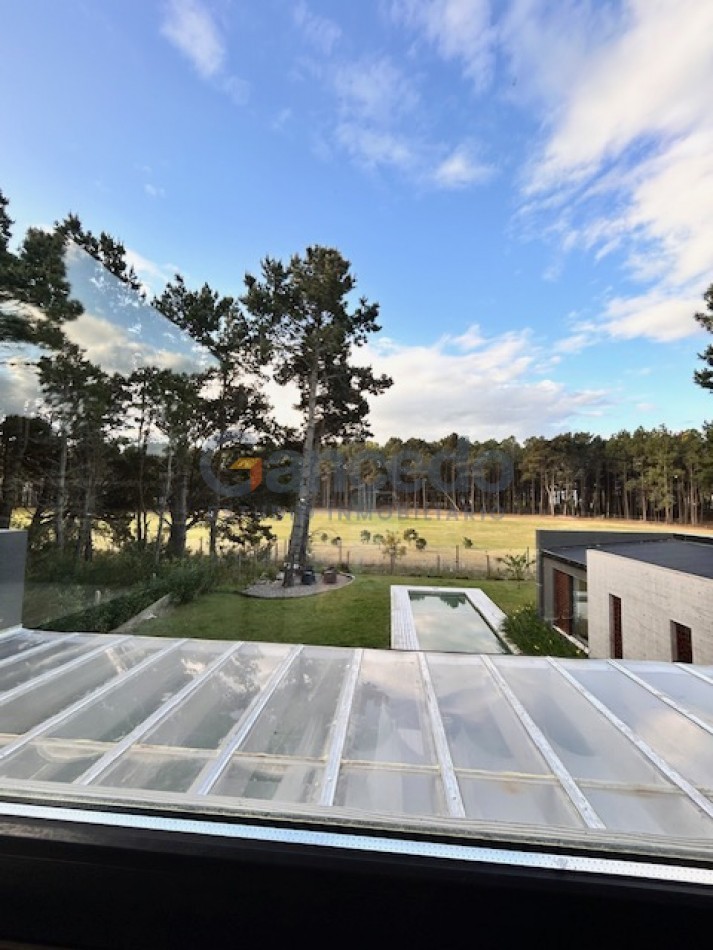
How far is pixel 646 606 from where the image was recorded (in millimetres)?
3184

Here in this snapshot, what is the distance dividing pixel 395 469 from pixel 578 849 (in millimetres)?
4984

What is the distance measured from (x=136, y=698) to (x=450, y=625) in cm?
401

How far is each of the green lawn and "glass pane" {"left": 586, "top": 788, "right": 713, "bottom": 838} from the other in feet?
11.5

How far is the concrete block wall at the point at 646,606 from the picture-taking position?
2.67m

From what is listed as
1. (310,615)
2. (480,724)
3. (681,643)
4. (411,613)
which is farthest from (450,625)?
(480,724)

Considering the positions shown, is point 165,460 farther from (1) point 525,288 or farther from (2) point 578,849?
(2) point 578,849

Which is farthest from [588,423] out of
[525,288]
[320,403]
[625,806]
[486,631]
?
[625,806]

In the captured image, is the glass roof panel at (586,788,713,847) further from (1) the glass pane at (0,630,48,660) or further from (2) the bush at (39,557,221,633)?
(2) the bush at (39,557,221,633)

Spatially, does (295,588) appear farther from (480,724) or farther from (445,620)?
(480,724)

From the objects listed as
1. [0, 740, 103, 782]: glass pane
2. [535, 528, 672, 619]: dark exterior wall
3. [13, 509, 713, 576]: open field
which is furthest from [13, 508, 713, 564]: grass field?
[0, 740, 103, 782]: glass pane

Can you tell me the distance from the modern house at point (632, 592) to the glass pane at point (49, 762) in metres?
3.16

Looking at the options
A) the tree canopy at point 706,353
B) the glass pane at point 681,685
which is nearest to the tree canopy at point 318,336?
the tree canopy at point 706,353

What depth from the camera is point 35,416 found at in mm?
3236

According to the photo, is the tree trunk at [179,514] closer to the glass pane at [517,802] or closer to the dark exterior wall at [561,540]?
the dark exterior wall at [561,540]
